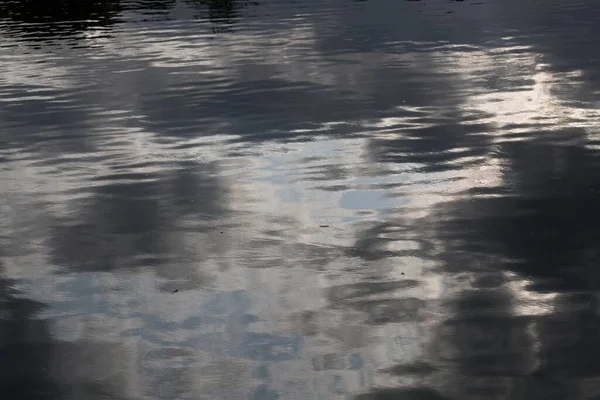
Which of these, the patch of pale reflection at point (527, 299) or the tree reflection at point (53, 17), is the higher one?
the patch of pale reflection at point (527, 299)

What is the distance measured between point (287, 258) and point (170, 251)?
1.42 meters

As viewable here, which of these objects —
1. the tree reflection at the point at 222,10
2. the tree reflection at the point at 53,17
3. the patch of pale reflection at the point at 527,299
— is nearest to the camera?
the patch of pale reflection at the point at 527,299

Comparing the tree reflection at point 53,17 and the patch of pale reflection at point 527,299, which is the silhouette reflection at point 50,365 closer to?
the patch of pale reflection at point 527,299

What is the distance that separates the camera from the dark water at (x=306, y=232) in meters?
8.77

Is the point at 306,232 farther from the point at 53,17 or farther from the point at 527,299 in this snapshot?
the point at 53,17

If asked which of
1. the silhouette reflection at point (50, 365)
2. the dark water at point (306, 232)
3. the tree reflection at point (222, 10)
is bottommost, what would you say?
the tree reflection at point (222, 10)

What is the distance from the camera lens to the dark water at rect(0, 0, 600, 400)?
345 inches

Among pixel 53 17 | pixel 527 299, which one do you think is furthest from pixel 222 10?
pixel 527 299

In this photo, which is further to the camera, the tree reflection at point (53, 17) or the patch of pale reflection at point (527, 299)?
the tree reflection at point (53, 17)

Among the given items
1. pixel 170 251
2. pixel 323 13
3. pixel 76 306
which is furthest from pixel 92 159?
pixel 323 13

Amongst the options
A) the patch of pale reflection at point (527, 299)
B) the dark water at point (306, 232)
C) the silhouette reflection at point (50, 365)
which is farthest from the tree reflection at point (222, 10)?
the silhouette reflection at point (50, 365)

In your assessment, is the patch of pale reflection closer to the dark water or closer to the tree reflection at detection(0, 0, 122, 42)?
the dark water

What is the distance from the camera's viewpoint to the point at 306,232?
40.9 ft

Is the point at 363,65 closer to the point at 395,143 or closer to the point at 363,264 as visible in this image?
the point at 395,143
